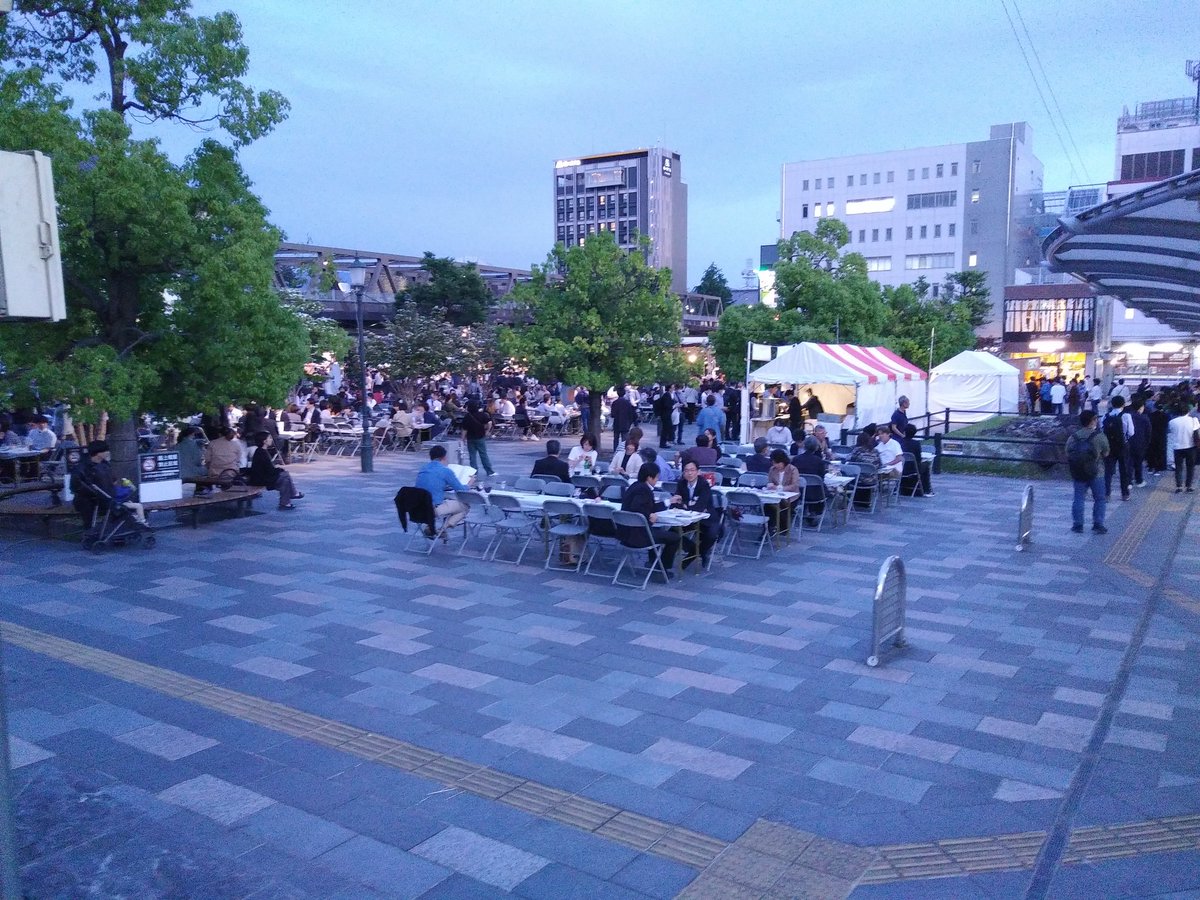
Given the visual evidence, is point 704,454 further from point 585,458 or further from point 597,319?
point 597,319

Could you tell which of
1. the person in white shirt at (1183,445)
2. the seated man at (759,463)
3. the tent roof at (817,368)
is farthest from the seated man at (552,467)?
the person in white shirt at (1183,445)

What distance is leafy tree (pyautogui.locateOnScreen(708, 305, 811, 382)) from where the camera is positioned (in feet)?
87.0

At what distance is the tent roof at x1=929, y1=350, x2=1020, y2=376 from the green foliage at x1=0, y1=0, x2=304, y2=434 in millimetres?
24736

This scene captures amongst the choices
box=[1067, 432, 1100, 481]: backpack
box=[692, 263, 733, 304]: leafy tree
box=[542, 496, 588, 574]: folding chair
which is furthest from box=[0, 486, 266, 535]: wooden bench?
box=[692, 263, 733, 304]: leafy tree

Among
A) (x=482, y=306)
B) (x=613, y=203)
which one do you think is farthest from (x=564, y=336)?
(x=613, y=203)

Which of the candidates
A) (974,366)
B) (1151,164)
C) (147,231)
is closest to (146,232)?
(147,231)

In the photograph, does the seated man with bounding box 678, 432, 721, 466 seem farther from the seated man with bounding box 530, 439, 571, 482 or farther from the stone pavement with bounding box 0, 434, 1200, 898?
the stone pavement with bounding box 0, 434, 1200, 898

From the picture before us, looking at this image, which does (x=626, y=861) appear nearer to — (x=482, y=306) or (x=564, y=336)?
(x=564, y=336)

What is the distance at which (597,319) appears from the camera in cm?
1803

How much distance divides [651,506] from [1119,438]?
31.2ft

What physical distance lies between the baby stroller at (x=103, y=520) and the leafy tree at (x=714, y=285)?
9285 cm

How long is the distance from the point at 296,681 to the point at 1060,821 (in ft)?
15.7

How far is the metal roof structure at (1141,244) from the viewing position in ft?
23.6

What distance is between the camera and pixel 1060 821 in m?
4.47
